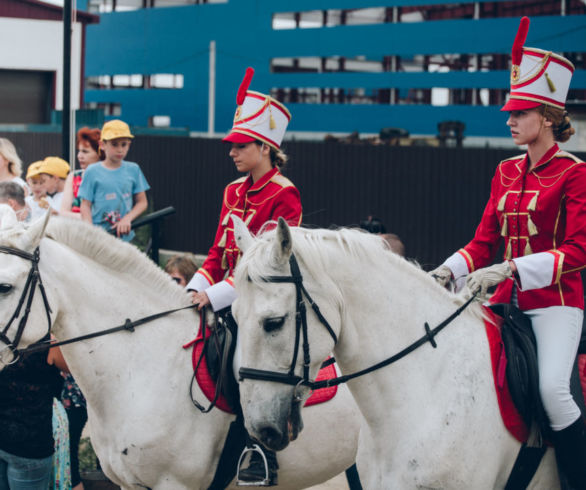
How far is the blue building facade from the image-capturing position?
20703mm

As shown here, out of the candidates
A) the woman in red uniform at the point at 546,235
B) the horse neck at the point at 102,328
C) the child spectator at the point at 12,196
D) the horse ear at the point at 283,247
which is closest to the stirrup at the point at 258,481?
the horse neck at the point at 102,328

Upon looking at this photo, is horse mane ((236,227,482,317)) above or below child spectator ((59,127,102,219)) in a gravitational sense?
below

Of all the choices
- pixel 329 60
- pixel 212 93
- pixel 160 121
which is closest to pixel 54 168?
pixel 329 60

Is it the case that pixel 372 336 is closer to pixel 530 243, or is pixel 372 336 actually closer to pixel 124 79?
pixel 530 243

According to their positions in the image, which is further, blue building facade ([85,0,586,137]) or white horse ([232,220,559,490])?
blue building facade ([85,0,586,137])

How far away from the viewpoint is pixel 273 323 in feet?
10.1

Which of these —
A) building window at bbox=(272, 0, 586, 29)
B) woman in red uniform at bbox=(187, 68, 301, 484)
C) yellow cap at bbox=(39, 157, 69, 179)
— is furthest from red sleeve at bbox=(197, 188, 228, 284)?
building window at bbox=(272, 0, 586, 29)

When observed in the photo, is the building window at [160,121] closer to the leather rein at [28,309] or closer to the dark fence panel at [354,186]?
the dark fence panel at [354,186]

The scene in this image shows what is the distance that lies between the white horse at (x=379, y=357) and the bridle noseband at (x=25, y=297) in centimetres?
106

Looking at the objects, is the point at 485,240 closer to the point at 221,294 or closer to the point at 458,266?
the point at 458,266

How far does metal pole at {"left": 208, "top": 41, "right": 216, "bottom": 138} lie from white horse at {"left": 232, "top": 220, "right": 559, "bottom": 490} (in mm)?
23078

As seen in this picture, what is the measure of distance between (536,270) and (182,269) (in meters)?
3.10

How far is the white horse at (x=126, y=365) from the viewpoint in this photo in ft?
12.9

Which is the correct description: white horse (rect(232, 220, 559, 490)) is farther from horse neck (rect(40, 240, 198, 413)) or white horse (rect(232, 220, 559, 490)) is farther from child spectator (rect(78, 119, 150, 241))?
child spectator (rect(78, 119, 150, 241))
